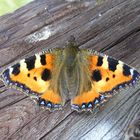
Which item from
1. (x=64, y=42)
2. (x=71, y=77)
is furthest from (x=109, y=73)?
(x=64, y=42)

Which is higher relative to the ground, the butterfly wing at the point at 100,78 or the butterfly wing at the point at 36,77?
the butterfly wing at the point at 36,77

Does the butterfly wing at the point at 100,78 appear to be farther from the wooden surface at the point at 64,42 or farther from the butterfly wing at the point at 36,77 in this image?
the butterfly wing at the point at 36,77

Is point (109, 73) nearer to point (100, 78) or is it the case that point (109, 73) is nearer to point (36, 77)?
point (100, 78)

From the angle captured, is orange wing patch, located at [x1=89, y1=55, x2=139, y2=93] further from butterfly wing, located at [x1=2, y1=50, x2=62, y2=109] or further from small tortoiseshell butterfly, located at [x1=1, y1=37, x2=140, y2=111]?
butterfly wing, located at [x1=2, y1=50, x2=62, y2=109]

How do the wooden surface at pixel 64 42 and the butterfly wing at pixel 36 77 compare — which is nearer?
the wooden surface at pixel 64 42

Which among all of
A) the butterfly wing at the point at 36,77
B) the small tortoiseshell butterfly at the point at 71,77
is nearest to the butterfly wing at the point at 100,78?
the small tortoiseshell butterfly at the point at 71,77

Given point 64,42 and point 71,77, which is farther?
point 64,42

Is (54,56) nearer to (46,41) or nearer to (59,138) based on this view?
(46,41)
